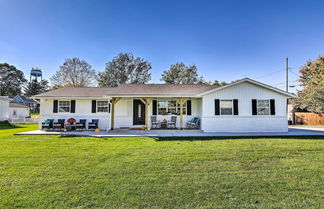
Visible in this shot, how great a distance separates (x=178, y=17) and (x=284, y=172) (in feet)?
39.3

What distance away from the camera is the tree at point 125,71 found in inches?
1199

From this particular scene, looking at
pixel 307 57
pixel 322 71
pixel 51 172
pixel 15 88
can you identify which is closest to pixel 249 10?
pixel 51 172

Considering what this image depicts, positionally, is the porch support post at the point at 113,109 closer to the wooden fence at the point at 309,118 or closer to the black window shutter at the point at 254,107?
the black window shutter at the point at 254,107

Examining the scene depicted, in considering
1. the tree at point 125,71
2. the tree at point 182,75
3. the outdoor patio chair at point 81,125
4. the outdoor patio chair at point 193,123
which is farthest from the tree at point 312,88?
the tree at point 125,71

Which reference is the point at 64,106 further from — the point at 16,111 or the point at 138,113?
the point at 16,111

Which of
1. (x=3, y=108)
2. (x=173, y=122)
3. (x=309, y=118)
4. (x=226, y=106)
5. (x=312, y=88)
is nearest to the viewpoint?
(x=226, y=106)

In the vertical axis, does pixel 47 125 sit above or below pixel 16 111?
below

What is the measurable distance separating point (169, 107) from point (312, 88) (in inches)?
656

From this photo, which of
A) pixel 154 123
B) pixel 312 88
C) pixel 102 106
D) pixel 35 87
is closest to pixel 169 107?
pixel 154 123

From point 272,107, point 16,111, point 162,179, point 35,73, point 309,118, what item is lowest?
point 162,179

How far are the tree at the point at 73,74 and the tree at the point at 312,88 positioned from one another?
32.3 m

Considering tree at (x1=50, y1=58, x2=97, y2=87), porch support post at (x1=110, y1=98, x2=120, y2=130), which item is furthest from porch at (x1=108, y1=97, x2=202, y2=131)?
tree at (x1=50, y1=58, x2=97, y2=87)

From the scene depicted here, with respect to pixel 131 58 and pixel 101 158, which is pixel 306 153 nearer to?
pixel 101 158

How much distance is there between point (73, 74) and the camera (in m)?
29.2
